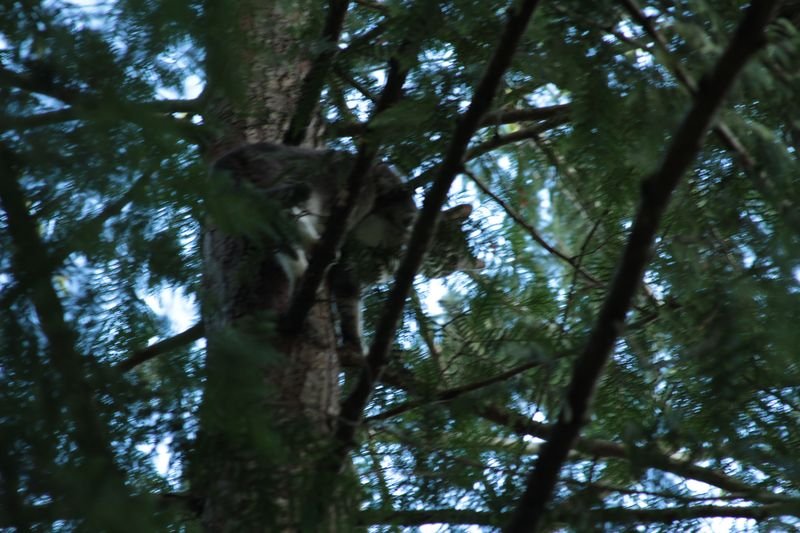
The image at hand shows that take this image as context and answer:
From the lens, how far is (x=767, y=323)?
2.36 metres

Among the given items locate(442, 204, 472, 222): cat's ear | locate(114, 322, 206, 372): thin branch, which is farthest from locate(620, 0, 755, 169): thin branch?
locate(114, 322, 206, 372): thin branch

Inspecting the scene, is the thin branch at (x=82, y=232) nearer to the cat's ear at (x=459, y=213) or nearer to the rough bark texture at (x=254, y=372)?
the rough bark texture at (x=254, y=372)

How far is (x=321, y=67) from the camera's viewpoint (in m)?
3.13

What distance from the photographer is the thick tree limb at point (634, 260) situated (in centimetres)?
174

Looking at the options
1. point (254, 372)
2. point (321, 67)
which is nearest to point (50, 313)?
point (254, 372)

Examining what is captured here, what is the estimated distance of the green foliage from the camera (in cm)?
195

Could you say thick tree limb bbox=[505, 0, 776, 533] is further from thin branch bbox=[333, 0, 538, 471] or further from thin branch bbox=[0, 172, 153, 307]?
thin branch bbox=[0, 172, 153, 307]

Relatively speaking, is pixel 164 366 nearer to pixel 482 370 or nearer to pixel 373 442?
pixel 482 370

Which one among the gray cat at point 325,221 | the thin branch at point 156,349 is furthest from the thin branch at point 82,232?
A: the thin branch at point 156,349

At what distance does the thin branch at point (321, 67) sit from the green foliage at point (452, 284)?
61 millimetres

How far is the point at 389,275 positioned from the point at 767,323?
1950 mm

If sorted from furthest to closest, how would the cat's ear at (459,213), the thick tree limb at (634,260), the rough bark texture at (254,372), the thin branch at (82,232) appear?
1. the cat's ear at (459,213)
2. the rough bark texture at (254,372)
3. the thin branch at (82,232)
4. the thick tree limb at (634,260)

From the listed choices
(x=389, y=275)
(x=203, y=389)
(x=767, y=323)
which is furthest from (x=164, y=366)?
(x=389, y=275)

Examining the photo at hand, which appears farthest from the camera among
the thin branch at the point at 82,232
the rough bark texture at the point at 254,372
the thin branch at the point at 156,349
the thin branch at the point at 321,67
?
the thin branch at the point at 321,67
